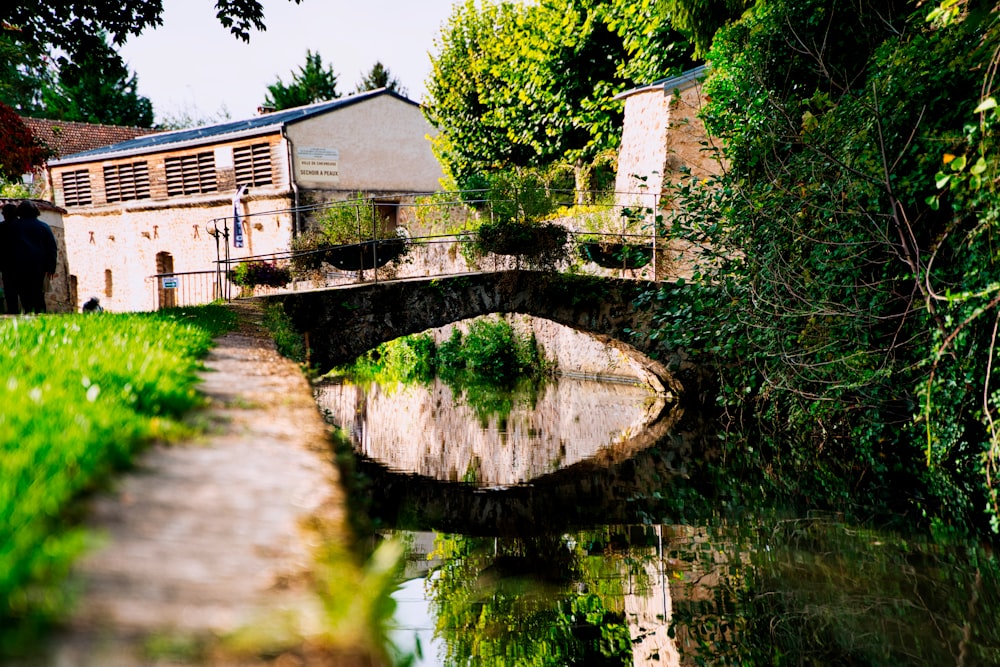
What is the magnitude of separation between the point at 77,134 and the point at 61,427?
3529 centimetres

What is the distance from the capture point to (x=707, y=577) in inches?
237

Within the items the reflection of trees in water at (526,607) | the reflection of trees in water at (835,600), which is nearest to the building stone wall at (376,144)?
the reflection of trees in water at (526,607)

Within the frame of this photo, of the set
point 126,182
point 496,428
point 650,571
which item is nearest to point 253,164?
point 126,182

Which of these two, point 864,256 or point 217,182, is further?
point 217,182

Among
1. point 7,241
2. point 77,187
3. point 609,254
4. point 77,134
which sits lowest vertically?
point 609,254

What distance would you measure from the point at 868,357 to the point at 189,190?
74.8 ft

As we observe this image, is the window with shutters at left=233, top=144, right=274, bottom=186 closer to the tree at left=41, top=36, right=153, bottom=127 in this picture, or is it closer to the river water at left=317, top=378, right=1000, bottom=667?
the river water at left=317, top=378, right=1000, bottom=667

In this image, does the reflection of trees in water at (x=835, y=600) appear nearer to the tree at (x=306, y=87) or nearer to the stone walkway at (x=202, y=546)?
the stone walkway at (x=202, y=546)

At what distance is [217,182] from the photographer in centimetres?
2533

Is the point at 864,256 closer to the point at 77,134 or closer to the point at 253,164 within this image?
the point at 253,164

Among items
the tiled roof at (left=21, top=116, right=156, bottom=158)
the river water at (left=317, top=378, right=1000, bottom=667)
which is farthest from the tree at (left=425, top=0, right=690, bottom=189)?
the tiled roof at (left=21, top=116, right=156, bottom=158)

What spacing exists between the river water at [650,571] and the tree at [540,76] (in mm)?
10701

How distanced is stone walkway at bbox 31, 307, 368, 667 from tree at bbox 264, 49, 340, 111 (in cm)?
3774

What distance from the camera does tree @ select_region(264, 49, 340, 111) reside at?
125ft
